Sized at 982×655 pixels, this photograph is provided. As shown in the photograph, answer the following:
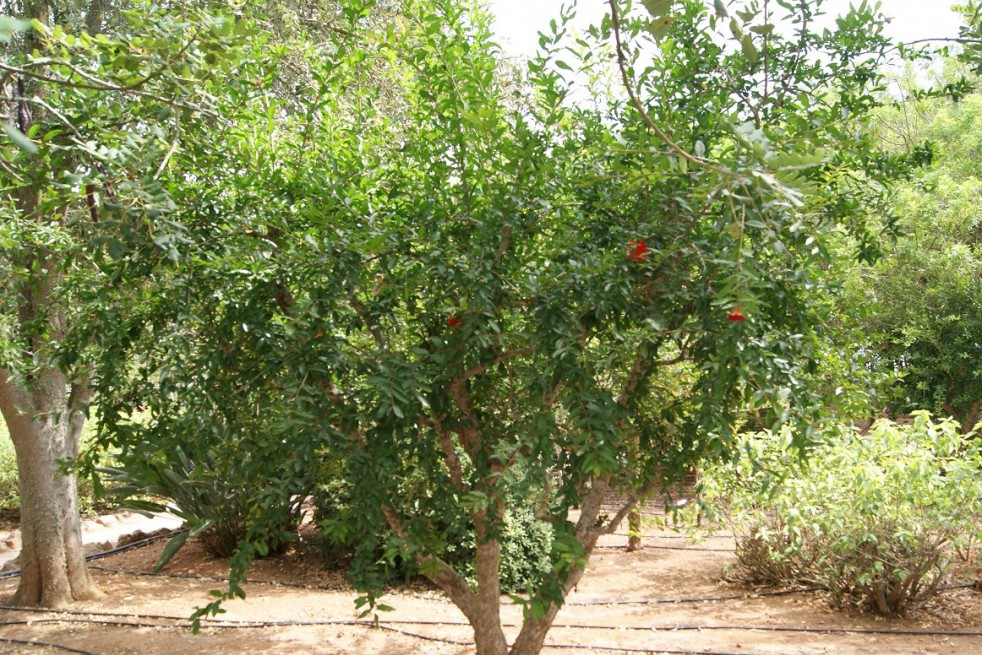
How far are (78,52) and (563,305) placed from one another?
1.74m

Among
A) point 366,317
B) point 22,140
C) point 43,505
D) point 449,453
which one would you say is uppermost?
point 366,317

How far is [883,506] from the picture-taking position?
19.4ft

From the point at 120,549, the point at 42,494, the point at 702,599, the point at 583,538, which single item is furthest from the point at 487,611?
the point at 120,549

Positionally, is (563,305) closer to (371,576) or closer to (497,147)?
(497,147)

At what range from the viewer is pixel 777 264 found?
9.95 feet

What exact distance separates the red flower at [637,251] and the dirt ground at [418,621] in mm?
3135

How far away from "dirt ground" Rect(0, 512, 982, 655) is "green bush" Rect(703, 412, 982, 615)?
11.8 inches

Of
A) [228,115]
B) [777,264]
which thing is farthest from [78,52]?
[777,264]

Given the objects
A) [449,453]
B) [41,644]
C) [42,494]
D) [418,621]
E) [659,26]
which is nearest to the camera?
[659,26]

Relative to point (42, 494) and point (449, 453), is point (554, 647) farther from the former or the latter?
point (42, 494)

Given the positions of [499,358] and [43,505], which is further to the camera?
[43,505]

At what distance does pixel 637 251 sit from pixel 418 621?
3984 mm

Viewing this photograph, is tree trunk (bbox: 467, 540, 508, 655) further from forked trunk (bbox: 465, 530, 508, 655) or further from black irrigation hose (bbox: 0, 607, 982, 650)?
black irrigation hose (bbox: 0, 607, 982, 650)

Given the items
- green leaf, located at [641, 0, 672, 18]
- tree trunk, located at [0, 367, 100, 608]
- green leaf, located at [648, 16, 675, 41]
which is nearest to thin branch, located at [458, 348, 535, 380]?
green leaf, located at [648, 16, 675, 41]
